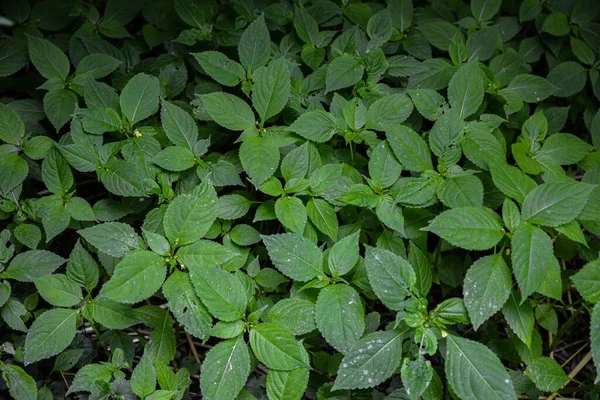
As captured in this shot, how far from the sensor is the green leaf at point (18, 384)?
86.0 inches

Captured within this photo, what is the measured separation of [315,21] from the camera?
2.93 m

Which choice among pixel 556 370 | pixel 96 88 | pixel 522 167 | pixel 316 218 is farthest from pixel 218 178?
pixel 556 370

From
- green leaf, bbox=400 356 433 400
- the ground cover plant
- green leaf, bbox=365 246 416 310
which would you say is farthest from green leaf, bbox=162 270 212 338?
green leaf, bbox=400 356 433 400

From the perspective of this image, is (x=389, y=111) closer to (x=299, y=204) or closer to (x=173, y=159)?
(x=299, y=204)

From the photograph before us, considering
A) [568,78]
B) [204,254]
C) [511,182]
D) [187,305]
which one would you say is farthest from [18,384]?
[568,78]

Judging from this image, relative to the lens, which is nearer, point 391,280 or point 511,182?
point 391,280

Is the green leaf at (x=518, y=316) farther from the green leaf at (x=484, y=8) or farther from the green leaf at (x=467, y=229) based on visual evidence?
the green leaf at (x=484, y=8)

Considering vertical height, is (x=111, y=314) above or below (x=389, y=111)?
below

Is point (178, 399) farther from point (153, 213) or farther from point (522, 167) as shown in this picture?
point (522, 167)

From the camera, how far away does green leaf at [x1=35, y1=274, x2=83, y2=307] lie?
2160 millimetres

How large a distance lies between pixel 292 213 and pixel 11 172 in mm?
1279

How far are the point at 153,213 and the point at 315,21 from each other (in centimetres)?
141

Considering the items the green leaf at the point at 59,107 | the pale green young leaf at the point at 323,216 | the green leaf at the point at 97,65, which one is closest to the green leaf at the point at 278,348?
the pale green young leaf at the point at 323,216

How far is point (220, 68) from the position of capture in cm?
258
